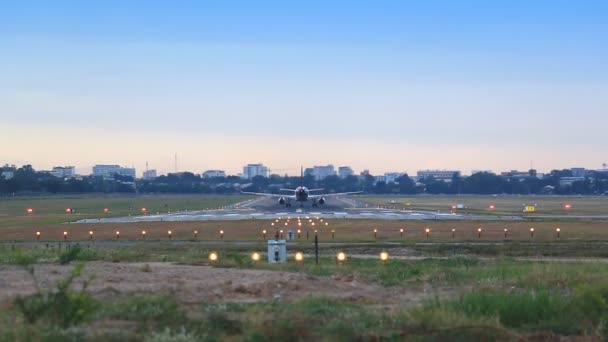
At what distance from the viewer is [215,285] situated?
892 inches

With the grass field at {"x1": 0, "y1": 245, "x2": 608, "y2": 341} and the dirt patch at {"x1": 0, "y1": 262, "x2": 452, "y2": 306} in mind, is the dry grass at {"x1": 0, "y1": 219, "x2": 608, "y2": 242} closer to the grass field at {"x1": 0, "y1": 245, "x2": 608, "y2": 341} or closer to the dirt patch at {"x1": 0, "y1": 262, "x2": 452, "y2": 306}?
the dirt patch at {"x1": 0, "y1": 262, "x2": 452, "y2": 306}

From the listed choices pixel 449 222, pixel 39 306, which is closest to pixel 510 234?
pixel 449 222

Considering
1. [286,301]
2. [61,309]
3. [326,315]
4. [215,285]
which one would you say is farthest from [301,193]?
[61,309]

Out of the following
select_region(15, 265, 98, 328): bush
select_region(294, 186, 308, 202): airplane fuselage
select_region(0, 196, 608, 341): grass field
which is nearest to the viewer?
select_region(15, 265, 98, 328): bush

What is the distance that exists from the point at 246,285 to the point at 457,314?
7.12m

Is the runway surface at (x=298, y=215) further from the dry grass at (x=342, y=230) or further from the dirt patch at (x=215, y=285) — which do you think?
the dirt patch at (x=215, y=285)

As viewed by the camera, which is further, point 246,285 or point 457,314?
point 246,285

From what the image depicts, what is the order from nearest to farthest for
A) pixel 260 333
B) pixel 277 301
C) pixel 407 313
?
1. pixel 260 333
2. pixel 407 313
3. pixel 277 301

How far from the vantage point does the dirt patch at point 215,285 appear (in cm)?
2048

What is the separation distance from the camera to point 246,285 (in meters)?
22.4

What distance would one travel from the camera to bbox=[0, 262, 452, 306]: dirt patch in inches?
806

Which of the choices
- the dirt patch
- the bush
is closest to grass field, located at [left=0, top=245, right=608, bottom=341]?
the bush

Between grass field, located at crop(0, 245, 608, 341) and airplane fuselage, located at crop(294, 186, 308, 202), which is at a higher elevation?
airplane fuselage, located at crop(294, 186, 308, 202)

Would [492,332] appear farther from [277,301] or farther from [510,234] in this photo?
[510,234]
